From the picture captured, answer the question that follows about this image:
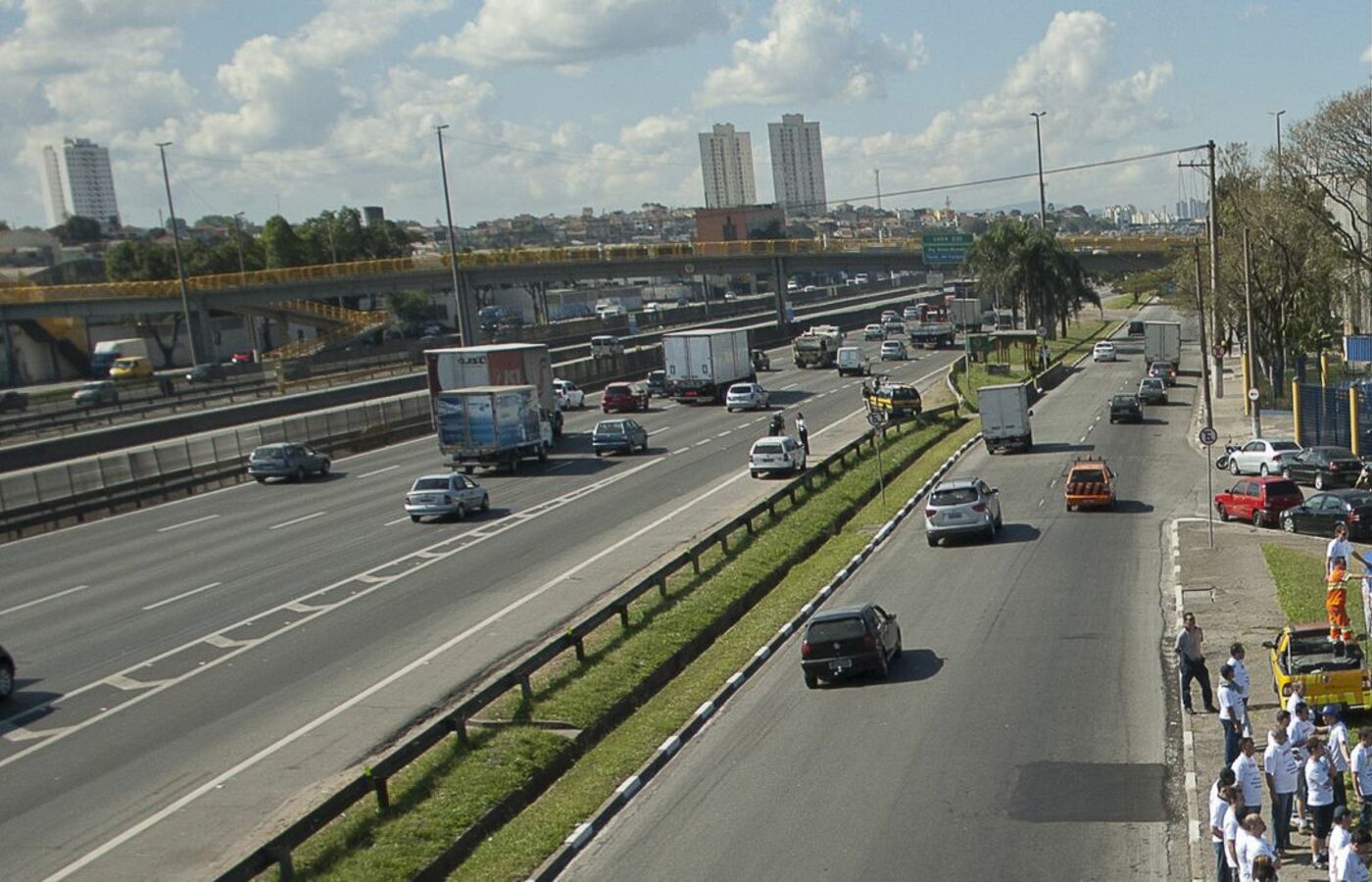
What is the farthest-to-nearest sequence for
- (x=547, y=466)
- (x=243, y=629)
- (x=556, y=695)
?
(x=547, y=466), (x=243, y=629), (x=556, y=695)

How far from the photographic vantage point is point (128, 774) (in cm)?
2078

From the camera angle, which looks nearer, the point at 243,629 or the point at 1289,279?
the point at 243,629

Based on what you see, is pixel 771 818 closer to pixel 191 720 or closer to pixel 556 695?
pixel 556 695

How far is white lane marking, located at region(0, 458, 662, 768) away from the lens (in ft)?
79.7

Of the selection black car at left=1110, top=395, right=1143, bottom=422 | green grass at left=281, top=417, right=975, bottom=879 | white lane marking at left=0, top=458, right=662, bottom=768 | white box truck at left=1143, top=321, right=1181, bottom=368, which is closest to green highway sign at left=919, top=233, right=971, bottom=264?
white box truck at left=1143, top=321, right=1181, bottom=368

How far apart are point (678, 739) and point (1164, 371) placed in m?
71.1

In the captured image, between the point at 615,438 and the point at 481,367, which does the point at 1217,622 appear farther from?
the point at 481,367

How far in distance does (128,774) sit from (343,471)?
3956 centimetres

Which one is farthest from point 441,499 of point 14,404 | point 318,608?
point 14,404

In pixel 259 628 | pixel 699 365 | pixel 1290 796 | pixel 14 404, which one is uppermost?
pixel 14 404

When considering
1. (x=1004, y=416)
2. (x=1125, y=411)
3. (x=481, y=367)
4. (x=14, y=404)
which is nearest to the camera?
(x=1004, y=416)

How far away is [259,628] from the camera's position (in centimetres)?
3053

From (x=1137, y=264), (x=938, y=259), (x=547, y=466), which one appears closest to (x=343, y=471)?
(x=547, y=466)

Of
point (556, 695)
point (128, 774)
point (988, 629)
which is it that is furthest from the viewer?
point (988, 629)
